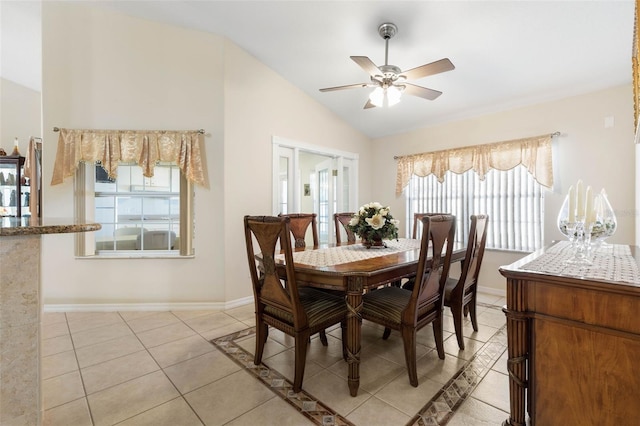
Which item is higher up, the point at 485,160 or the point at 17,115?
the point at 17,115

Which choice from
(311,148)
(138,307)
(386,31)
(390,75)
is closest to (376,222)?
(390,75)

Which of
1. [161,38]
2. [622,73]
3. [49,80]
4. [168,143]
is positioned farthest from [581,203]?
[49,80]

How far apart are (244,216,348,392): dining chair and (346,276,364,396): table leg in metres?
0.22

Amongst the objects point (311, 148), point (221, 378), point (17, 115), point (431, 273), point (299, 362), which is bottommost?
point (221, 378)

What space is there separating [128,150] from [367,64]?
263 centimetres

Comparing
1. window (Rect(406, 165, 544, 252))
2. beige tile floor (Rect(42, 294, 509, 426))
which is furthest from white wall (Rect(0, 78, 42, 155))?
window (Rect(406, 165, 544, 252))

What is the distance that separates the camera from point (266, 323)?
211 centimetres

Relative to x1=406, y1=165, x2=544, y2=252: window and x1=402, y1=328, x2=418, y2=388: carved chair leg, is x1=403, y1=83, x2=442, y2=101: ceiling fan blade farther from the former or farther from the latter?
x1=402, y1=328, x2=418, y2=388: carved chair leg

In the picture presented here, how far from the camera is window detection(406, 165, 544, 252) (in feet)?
12.0

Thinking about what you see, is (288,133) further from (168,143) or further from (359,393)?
(359,393)

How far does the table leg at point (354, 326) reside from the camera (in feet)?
5.80

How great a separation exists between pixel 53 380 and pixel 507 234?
15.4 feet

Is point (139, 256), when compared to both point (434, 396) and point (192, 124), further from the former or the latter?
point (434, 396)

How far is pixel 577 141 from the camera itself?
10.8 ft
